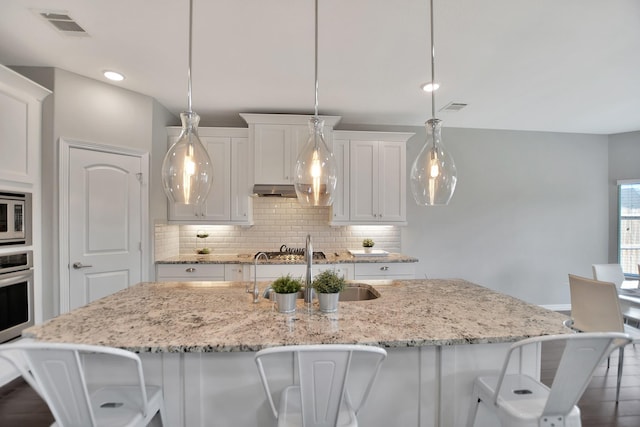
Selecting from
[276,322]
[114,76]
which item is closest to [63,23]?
[114,76]

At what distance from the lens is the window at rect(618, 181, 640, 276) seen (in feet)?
14.3

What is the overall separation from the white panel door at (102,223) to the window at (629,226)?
21.5 ft

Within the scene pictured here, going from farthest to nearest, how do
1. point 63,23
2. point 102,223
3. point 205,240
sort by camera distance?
point 205,240 < point 102,223 < point 63,23

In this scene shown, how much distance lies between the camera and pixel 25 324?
7.94 feet

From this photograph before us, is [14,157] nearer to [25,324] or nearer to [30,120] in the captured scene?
[30,120]

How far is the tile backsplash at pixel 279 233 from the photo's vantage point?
154 inches

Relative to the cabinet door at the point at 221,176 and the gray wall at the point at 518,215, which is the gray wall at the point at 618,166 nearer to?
the gray wall at the point at 518,215

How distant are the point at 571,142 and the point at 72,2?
19.4 ft

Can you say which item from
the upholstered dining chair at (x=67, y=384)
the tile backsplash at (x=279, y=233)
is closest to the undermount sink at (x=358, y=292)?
the upholstered dining chair at (x=67, y=384)

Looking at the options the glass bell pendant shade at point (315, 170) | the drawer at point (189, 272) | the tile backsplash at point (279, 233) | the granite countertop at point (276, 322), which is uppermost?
the glass bell pendant shade at point (315, 170)

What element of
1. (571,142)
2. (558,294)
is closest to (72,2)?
(571,142)

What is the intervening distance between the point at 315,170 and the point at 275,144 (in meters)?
2.13

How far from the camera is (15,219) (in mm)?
2371

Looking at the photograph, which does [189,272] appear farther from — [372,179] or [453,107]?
[453,107]
